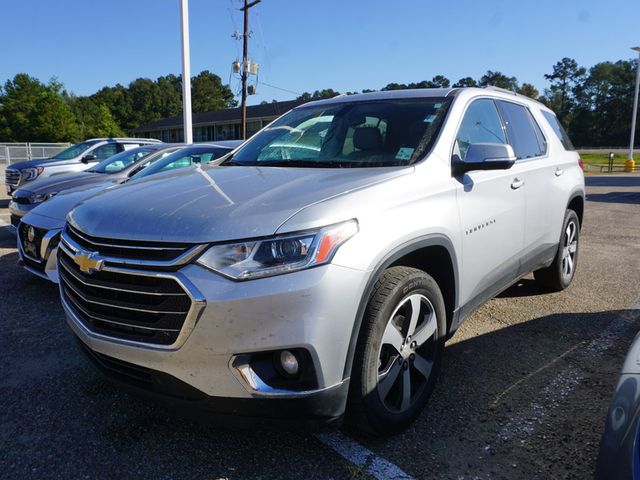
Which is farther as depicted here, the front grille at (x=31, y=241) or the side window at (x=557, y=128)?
the side window at (x=557, y=128)

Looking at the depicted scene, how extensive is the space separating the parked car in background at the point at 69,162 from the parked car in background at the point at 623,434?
12078 millimetres

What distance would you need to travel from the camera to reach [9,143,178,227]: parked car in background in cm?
634

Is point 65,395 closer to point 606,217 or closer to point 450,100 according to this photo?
point 450,100

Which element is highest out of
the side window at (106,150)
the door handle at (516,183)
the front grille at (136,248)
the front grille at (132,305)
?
the side window at (106,150)

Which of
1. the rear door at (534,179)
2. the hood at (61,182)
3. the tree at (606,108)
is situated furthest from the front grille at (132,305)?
the tree at (606,108)

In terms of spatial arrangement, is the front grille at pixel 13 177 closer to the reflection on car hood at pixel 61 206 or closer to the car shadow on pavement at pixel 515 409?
the reflection on car hood at pixel 61 206

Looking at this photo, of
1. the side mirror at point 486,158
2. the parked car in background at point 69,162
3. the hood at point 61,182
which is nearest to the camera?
the side mirror at point 486,158

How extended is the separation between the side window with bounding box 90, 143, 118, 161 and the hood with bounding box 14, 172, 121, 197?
547 centimetres

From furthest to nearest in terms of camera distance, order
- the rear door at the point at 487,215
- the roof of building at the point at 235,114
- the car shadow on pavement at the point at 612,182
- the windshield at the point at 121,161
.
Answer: the roof of building at the point at 235,114, the car shadow on pavement at the point at 612,182, the windshield at the point at 121,161, the rear door at the point at 487,215

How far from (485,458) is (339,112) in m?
2.46

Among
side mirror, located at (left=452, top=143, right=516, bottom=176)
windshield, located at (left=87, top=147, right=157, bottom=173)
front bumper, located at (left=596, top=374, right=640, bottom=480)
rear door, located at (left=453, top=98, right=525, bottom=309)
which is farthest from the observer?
windshield, located at (left=87, top=147, right=157, bottom=173)

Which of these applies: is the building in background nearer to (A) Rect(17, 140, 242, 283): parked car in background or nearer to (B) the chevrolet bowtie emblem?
(A) Rect(17, 140, 242, 283): parked car in background

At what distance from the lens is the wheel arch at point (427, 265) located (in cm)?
216

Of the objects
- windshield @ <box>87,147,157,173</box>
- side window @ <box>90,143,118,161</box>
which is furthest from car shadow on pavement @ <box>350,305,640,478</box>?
side window @ <box>90,143,118,161</box>
